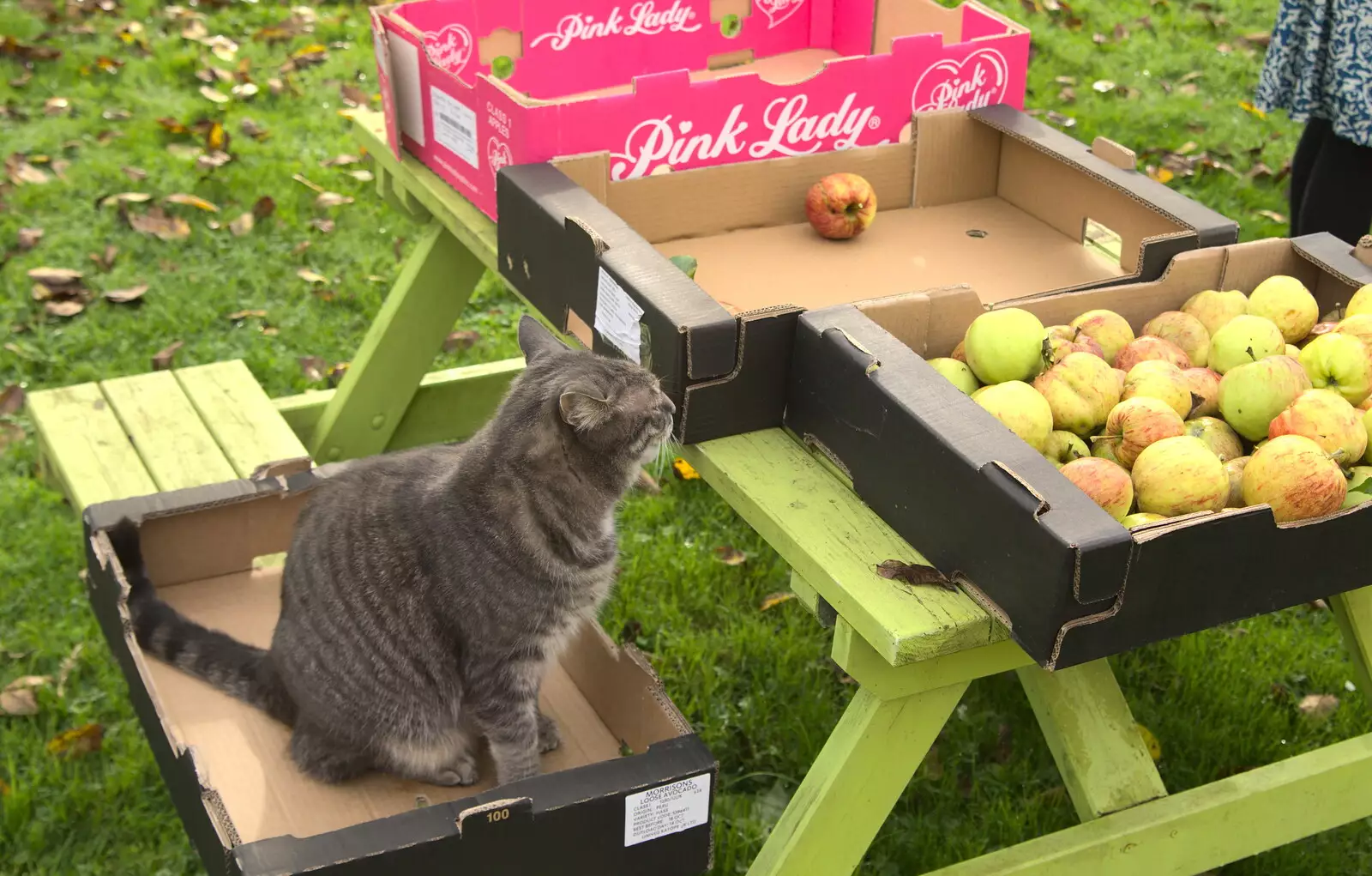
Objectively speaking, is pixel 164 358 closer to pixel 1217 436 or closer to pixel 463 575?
pixel 463 575

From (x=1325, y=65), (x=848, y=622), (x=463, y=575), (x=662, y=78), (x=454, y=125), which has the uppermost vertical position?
(x=662, y=78)

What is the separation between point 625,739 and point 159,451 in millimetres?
1344

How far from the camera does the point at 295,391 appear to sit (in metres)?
3.88

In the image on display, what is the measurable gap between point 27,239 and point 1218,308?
3.58 m

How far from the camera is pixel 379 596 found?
222 centimetres

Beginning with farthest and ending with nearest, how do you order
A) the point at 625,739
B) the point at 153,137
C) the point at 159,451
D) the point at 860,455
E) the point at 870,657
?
the point at 153,137, the point at 159,451, the point at 625,739, the point at 860,455, the point at 870,657

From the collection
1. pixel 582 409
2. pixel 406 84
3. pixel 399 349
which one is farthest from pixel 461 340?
pixel 582 409

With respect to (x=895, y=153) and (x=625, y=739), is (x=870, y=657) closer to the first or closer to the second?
(x=625, y=739)

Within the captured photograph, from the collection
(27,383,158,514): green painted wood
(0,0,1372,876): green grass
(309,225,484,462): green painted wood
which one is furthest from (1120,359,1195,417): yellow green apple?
(27,383,158,514): green painted wood

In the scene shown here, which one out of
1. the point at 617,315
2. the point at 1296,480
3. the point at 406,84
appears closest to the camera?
the point at 1296,480

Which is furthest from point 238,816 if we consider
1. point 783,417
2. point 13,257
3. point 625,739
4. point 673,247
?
point 13,257

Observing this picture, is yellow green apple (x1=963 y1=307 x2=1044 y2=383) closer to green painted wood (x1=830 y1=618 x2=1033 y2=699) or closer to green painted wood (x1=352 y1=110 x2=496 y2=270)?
green painted wood (x1=830 y1=618 x2=1033 y2=699)

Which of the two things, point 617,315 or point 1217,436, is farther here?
point 617,315

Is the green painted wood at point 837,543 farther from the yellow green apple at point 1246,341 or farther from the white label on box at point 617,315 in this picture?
the yellow green apple at point 1246,341
